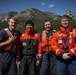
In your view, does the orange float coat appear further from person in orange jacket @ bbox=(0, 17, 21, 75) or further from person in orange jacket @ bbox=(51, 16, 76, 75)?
person in orange jacket @ bbox=(0, 17, 21, 75)

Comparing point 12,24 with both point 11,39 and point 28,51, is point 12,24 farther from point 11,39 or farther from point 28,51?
point 28,51

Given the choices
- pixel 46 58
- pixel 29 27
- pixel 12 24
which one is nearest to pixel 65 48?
pixel 46 58

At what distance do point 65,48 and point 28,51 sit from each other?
3.74ft

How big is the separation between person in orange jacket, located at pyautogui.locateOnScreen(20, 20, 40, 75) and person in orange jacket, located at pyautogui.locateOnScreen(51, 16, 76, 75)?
2.34 ft

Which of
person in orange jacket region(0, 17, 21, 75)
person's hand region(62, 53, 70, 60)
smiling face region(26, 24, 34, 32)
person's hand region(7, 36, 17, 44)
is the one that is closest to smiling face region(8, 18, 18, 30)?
person in orange jacket region(0, 17, 21, 75)

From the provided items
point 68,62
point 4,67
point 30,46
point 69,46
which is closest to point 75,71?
point 68,62

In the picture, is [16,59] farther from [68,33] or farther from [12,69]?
[68,33]

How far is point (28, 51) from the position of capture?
6.05 m

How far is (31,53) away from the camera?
605cm

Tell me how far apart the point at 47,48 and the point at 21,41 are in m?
0.90

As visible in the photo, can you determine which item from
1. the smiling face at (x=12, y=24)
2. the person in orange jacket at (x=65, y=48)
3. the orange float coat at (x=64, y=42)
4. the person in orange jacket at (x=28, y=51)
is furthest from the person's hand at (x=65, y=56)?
the smiling face at (x=12, y=24)

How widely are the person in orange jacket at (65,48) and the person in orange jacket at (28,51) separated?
2.34 ft

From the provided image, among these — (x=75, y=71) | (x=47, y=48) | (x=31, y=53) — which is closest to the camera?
(x=75, y=71)

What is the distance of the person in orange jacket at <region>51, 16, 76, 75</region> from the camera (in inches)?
216
